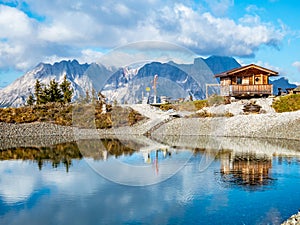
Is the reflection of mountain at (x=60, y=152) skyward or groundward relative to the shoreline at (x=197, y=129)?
groundward

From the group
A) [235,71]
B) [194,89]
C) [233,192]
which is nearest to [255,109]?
[235,71]

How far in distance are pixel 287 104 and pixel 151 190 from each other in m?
31.1

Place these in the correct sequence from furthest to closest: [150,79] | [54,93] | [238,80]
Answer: [54,93], [238,80], [150,79]

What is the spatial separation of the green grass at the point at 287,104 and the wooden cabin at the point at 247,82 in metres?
3.89

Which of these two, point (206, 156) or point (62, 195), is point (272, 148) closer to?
point (206, 156)

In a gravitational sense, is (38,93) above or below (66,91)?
below

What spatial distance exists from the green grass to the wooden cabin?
12.8 ft

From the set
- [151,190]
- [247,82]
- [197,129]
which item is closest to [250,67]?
[247,82]

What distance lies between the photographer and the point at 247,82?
50.7 meters

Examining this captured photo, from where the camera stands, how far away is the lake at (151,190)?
43.8ft

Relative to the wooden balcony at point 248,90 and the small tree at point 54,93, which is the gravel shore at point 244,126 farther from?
the small tree at point 54,93

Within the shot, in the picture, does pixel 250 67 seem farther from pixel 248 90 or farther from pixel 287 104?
pixel 287 104

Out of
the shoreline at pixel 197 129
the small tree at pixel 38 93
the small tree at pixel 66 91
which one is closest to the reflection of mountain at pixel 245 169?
the shoreline at pixel 197 129

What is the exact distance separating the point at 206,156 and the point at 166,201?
11.0 metres
